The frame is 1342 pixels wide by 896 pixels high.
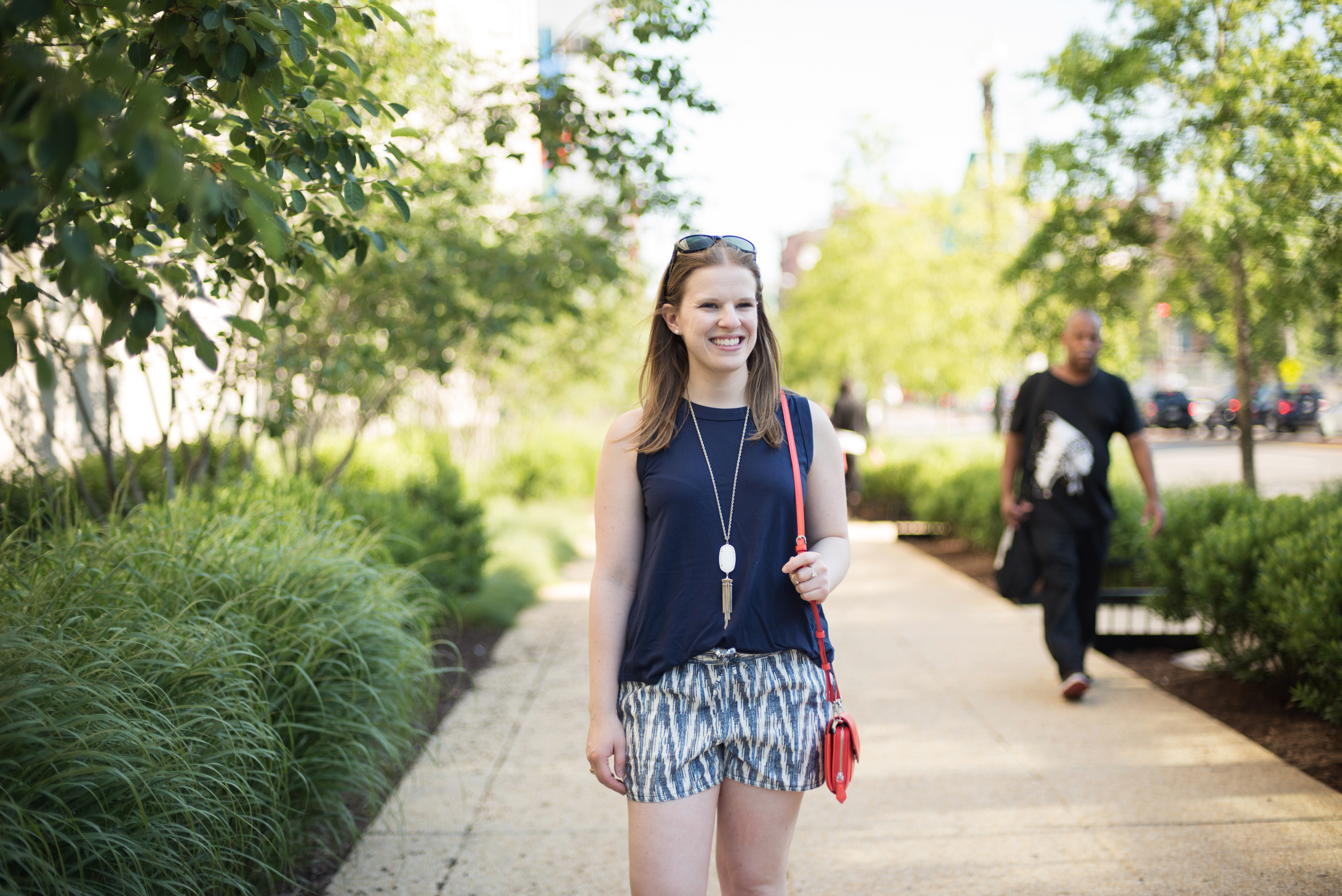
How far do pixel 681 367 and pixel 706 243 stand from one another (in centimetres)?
31

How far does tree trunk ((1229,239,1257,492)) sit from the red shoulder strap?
18.7 feet

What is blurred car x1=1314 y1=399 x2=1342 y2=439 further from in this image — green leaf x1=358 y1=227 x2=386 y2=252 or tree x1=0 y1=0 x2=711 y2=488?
green leaf x1=358 y1=227 x2=386 y2=252

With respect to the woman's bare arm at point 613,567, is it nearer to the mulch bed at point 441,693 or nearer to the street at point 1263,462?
the mulch bed at point 441,693

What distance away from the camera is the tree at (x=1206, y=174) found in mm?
5754

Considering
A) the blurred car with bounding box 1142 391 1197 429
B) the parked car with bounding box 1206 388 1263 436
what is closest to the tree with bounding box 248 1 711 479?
the parked car with bounding box 1206 388 1263 436

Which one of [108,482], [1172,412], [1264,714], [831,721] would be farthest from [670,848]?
[1172,412]

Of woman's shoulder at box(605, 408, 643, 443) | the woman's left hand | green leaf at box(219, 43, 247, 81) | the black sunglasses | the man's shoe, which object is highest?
green leaf at box(219, 43, 247, 81)

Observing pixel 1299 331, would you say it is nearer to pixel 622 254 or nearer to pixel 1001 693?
pixel 1001 693

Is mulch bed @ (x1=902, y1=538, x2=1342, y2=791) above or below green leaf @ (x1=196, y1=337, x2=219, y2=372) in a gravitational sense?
below

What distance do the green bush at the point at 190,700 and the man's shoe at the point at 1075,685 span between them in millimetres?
3275

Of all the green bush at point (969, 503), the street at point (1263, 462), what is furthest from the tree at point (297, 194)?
the street at point (1263, 462)

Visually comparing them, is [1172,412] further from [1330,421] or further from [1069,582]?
[1069,582]

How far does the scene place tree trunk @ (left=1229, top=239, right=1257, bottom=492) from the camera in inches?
271

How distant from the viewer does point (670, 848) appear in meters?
2.08
